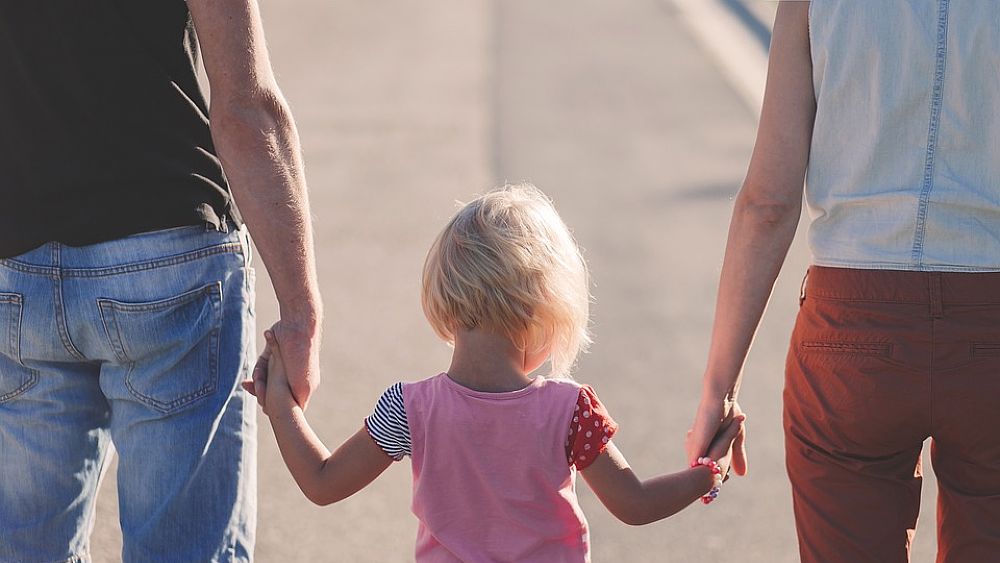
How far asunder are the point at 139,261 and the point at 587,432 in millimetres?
843

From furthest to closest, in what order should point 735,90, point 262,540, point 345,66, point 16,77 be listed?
point 345,66, point 735,90, point 262,540, point 16,77

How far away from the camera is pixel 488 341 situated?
244 centimetres

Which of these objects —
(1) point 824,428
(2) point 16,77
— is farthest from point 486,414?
(2) point 16,77

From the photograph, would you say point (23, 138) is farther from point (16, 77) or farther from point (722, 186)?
point (722, 186)

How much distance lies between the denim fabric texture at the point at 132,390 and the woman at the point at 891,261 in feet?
3.50

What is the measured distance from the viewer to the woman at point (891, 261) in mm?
2447

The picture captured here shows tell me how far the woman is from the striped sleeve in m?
0.76

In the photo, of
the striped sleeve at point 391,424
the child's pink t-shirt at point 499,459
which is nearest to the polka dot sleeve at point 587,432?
the child's pink t-shirt at point 499,459

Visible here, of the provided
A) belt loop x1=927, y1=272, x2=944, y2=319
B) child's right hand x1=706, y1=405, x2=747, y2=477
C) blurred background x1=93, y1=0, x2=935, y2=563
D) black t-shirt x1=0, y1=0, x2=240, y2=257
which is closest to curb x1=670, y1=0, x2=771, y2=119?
blurred background x1=93, y1=0, x2=935, y2=563

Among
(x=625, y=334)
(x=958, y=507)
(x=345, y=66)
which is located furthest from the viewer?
(x=345, y=66)

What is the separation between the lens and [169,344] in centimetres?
244

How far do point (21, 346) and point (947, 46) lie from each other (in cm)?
173

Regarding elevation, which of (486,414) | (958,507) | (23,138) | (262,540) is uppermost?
(23,138)

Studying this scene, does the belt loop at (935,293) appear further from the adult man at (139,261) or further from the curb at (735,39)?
the curb at (735,39)
